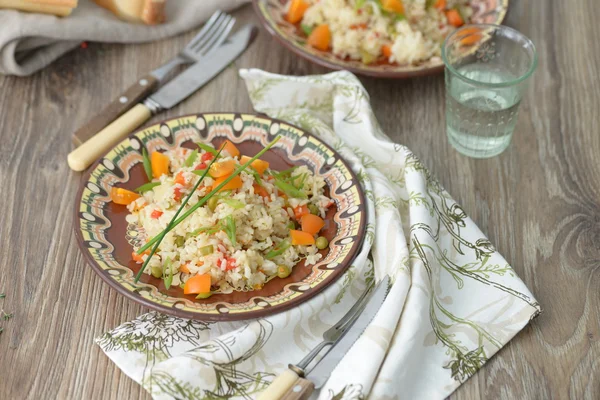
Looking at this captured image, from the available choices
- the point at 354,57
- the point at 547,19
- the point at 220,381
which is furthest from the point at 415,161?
the point at 547,19

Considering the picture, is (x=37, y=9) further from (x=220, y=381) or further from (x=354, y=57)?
(x=220, y=381)

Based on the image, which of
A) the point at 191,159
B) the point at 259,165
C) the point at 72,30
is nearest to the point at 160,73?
the point at 72,30

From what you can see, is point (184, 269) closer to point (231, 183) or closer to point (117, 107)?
point (231, 183)

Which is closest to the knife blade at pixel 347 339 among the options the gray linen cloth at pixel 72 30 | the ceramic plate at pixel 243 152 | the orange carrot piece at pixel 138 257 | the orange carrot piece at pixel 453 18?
the ceramic plate at pixel 243 152

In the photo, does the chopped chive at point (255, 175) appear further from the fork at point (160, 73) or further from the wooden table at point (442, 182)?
the fork at point (160, 73)

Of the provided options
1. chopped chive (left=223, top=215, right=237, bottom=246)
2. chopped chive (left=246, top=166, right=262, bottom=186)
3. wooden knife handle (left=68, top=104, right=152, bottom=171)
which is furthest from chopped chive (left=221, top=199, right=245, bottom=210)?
wooden knife handle (left=68, top=104, right=152, bottom=171)
